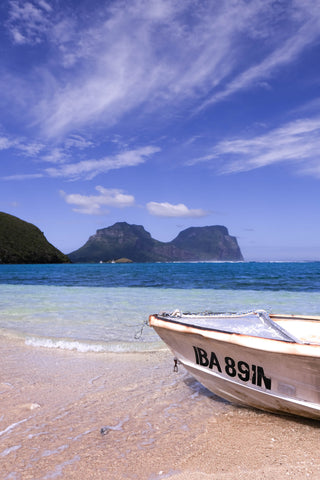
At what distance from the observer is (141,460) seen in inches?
126

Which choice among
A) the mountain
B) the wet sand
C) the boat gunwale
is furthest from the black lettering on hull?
the mountain

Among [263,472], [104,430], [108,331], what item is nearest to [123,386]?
[104,430]

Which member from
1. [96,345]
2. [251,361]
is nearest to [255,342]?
[251,361]

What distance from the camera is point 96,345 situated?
25.2ft

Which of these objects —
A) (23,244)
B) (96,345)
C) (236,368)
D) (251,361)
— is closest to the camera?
(251,361)

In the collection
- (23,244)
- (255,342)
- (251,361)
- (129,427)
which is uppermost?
(23,244)

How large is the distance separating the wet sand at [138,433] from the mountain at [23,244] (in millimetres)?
140023

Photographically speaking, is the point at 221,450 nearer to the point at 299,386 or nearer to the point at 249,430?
the point at 249,430

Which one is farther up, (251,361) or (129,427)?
(251,361)

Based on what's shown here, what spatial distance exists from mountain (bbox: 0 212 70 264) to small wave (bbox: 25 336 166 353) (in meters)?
137

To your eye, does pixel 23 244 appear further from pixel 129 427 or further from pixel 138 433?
pixel 138 433

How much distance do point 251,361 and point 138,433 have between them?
4.86 feet

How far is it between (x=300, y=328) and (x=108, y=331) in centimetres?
567

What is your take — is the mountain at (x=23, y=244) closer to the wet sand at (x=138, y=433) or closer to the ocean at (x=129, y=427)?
the ocean at (x=129, y=427)
